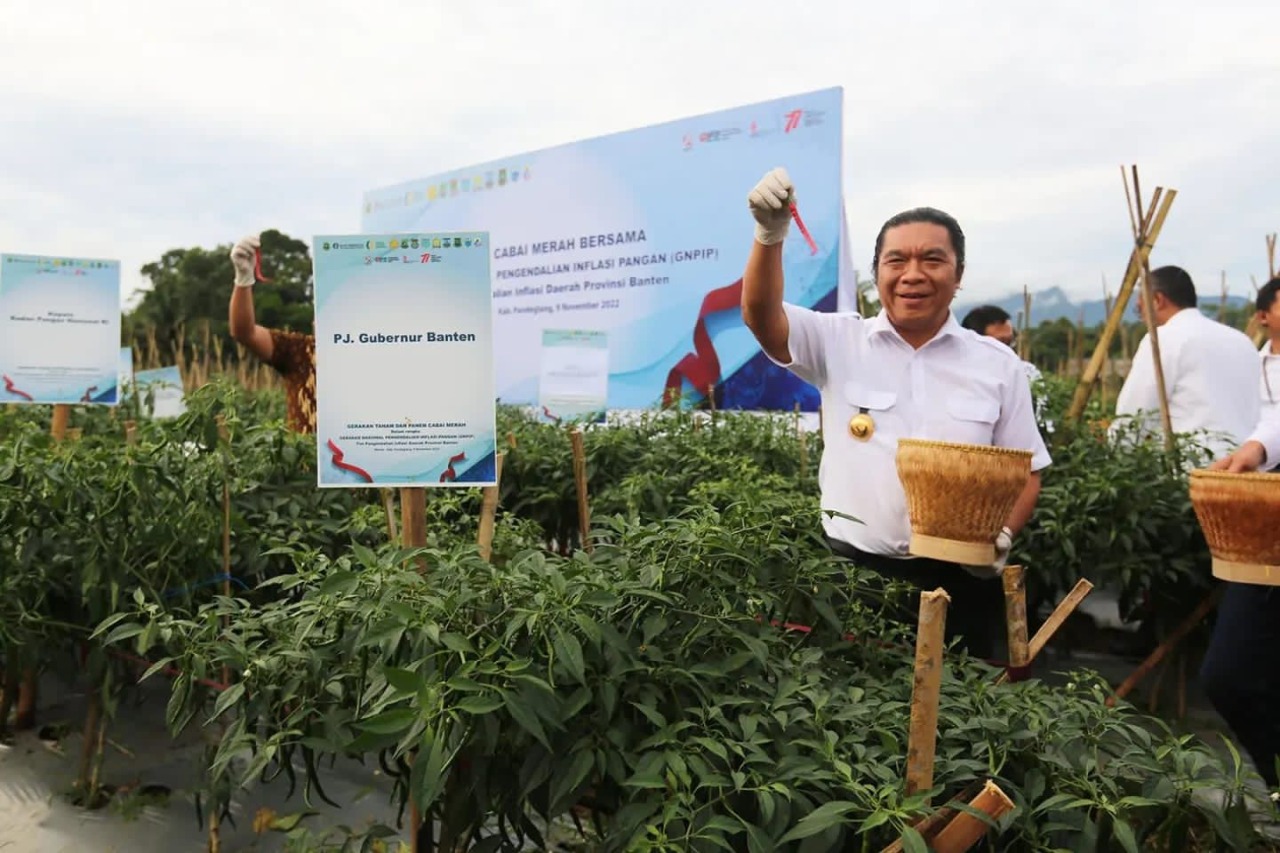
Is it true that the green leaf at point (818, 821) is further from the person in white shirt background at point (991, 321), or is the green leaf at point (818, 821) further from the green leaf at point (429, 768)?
the person in white shirt background at point (991, 321)

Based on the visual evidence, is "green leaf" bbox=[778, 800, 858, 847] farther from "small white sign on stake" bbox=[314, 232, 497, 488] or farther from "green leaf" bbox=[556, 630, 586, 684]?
"small white sign on stake" bbox=[314, 232, 497, 488]

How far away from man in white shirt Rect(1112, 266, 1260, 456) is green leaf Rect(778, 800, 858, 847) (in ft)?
9.66

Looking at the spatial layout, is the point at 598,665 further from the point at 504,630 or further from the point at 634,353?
the point at 634,353

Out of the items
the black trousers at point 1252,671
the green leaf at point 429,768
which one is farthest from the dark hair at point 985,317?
the green leaf at point 429,768

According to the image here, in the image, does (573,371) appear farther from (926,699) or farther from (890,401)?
(926,699)

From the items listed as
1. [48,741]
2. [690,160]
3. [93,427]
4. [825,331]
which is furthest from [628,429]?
[690,160]

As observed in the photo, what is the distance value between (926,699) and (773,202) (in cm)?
107

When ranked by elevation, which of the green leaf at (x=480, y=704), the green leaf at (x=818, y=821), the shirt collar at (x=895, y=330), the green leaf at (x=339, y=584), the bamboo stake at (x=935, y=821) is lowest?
the bamboo stake at (x=935, y=821)

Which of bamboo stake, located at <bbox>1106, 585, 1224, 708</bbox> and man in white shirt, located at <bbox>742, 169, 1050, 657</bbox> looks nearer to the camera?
man in white shirt, located at <bbox>742, 169, 1050, 657</bbox>

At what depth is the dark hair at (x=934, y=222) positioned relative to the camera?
86.8 inches

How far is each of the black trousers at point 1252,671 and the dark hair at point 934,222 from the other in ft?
3.58

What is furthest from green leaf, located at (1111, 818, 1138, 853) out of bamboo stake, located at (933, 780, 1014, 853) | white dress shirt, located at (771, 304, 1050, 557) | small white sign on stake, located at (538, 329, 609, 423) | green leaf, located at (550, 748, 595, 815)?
small white sign on stake, located at (538, 329, 609, 423)

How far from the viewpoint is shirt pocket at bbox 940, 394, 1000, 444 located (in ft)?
7.29

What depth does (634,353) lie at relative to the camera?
7.00m
